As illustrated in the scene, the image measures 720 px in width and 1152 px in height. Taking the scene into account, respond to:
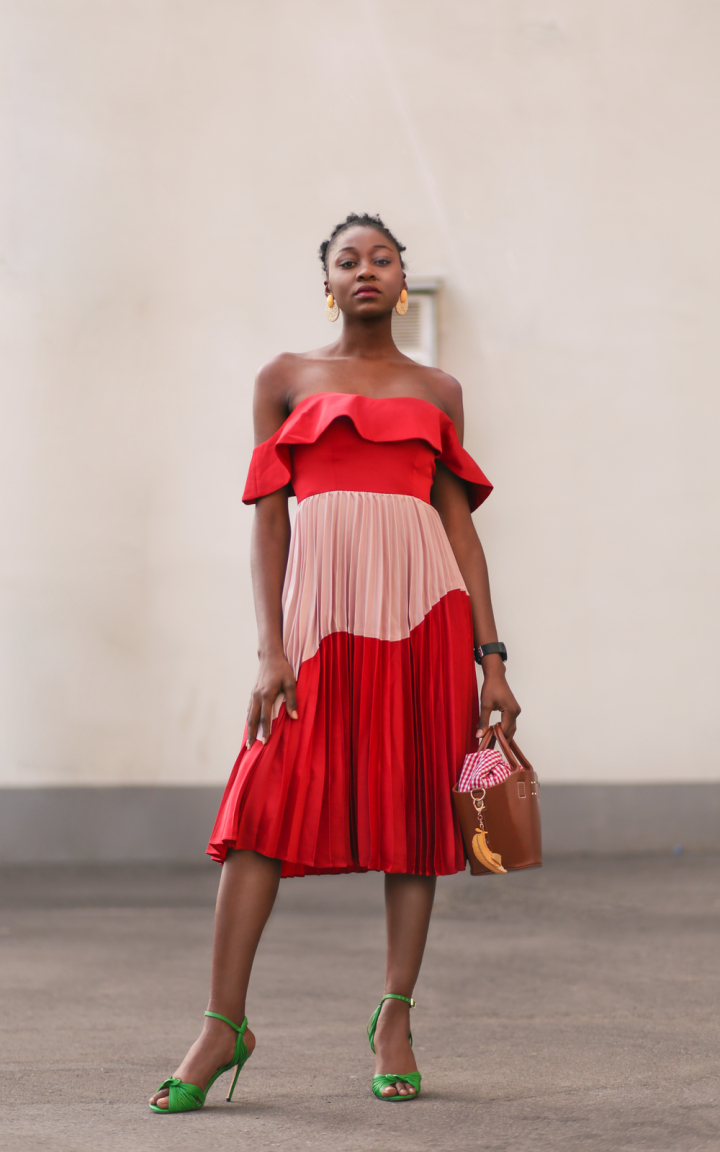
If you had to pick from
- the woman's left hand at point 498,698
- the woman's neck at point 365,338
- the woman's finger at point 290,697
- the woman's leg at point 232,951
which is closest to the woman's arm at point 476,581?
the woman's left hand at point 498,698

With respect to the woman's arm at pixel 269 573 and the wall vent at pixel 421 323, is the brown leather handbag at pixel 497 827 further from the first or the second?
the wall vent at pixel 421 323

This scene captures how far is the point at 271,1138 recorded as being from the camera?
1.70m

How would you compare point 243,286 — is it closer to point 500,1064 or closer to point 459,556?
point 459,556

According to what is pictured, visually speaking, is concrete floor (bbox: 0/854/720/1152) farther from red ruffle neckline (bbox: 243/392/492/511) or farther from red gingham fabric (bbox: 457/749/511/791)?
red ruffle neckline (bbox: 243/392/492/511)

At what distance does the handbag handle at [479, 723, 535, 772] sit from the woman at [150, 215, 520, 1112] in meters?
0.03

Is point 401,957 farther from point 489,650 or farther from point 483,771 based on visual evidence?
point 489,650

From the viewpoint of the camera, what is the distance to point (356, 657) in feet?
6.51

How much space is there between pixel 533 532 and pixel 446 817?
371cm

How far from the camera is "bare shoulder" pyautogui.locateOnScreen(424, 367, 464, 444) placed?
2.19 m

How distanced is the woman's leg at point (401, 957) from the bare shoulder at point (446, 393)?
911 millimetres

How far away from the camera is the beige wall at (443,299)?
18.0 ft

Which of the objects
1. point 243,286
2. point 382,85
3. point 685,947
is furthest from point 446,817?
point 382,85

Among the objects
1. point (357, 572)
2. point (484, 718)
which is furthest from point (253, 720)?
point (484, 718)

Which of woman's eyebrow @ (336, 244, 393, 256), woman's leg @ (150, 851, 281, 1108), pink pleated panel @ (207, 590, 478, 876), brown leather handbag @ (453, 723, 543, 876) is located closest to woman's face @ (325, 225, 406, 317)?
woman's eyebrow @ (336, 244, 393, 256)
